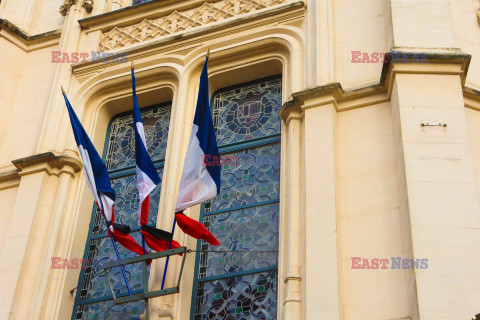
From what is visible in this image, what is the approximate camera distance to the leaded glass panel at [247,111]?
12.4 metres

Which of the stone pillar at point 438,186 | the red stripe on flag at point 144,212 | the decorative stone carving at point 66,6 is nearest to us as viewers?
the stone pillar at point 438,186

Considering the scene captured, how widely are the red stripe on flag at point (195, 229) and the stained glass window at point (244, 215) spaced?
37 cm

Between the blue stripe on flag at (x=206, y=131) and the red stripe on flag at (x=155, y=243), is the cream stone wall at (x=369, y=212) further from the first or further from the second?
the red stripe on flag at (x=155, y=243)

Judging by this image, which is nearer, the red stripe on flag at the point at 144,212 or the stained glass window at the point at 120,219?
the red stripe on flag at the point at 144,212

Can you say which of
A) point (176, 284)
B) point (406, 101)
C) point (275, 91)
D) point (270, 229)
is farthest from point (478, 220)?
point (275, 91)

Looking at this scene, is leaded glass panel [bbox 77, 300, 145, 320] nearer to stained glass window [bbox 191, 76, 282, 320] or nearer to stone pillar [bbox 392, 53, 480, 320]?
stained glass window [bbox 191, 76, 282, 320]

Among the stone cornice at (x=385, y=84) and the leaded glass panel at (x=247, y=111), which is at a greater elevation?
the leaded glass panel at (x=247, y=111)

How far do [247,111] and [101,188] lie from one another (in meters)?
2.35

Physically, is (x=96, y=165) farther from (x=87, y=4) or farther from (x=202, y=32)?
(x=87, y=4)

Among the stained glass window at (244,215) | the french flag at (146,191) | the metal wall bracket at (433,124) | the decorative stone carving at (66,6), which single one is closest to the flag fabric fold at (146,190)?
the french flag at (146,191)

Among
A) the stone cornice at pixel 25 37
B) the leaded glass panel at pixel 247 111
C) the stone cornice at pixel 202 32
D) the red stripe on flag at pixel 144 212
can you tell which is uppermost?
the stone cornice at pixel 25 37

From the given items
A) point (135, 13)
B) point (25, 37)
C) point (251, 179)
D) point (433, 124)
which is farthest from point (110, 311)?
point (25, 37)

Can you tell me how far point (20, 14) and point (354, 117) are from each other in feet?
21.6

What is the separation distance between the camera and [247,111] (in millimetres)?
12672
